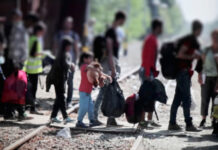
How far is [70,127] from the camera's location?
329 inches

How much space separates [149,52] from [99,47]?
38.8 inches

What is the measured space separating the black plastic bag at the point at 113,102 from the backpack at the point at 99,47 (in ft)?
1.78

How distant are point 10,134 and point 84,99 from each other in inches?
56.2

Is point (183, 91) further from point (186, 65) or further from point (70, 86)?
point (70, 86)

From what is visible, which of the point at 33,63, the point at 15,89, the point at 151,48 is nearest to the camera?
the point at 151,48

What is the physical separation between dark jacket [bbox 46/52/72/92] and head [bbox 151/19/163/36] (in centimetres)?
166

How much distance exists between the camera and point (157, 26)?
7.79 metres

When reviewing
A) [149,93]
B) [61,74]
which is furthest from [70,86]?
[149,93]

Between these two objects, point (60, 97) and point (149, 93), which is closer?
point (149, 93)

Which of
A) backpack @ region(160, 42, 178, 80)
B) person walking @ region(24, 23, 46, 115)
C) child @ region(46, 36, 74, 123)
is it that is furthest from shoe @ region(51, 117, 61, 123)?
backpack @ region(160, 42, 178, 80)

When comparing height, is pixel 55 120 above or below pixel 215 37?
below

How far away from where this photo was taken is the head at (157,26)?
778cm

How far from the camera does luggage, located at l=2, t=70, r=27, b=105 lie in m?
8.65

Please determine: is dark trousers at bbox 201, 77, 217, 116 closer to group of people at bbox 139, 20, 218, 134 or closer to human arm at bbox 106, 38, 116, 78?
group of people at bbox 139, 20, 218, 134
